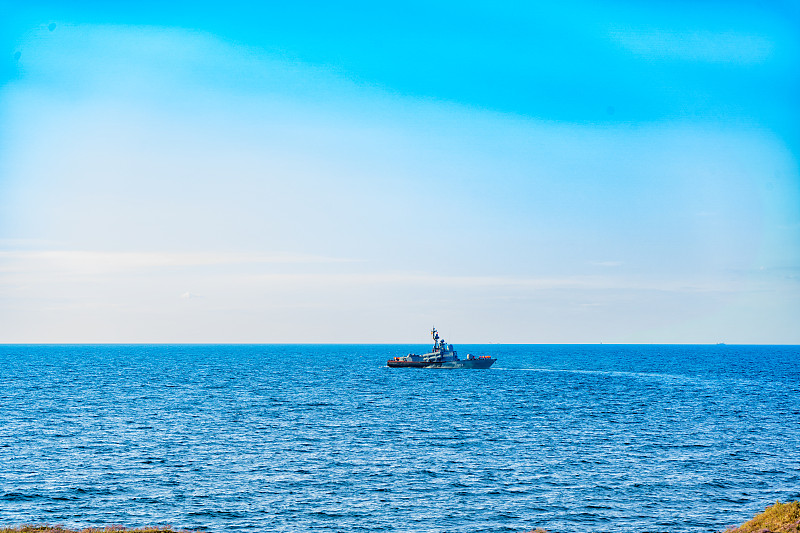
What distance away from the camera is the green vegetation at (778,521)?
2478 cm

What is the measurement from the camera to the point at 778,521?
2569 cm

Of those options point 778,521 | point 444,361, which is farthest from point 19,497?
point 444,361

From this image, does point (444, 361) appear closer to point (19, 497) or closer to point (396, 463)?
point (396, 463)

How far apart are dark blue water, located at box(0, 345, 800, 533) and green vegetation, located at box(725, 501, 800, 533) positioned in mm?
8280

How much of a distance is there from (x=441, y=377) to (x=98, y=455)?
117 metres

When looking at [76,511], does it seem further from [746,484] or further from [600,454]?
[746,484]

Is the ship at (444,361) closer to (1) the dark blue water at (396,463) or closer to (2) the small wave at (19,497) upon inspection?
(1) the dark blue water at (396,463)

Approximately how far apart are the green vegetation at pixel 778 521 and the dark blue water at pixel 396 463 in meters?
8.28

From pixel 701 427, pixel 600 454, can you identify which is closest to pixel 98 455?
pixel 600 454

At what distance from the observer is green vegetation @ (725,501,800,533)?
81.3 feet

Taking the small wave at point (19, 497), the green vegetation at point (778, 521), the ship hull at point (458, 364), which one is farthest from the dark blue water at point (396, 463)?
the ship hull at point (458, 364)

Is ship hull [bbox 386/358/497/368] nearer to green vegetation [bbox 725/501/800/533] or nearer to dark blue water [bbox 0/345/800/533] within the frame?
dark blue water [bbox 0/345/800/533]

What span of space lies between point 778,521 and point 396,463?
96.0 feet

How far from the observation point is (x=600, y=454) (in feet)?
177
